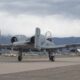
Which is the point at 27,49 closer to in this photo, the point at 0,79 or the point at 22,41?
the point at 22,41

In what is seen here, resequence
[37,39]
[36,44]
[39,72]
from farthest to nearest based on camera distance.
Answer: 1. [37,39]
2. [36,44]
3. [39,72]

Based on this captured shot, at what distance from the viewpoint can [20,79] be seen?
21.5 metres

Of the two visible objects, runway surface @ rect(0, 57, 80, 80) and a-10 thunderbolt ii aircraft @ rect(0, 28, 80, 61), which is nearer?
runway surface @ rect(0, 57, 80, 80)

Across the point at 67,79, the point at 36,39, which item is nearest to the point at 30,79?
the point at 67,79

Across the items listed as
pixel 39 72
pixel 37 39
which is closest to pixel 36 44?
pixel 37 39

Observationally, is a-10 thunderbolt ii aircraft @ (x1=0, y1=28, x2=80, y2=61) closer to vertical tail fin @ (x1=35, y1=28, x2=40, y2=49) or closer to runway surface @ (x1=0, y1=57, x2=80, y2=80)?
vertical tail fin @ (x1=35, y1=28, x2=40, y2=49)

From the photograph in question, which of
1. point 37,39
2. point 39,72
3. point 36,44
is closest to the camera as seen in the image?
point 39,72

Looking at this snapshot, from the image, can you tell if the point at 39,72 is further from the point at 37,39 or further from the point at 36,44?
the point at 37,39

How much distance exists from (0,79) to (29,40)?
3350 centimetres

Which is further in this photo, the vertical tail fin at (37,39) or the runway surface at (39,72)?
the vertical tail fin at (37,39)

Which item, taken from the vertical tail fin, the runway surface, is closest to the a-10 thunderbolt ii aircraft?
the vertical tail fin

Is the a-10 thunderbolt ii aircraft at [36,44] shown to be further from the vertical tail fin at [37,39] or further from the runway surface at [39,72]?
the runway surface at [39,72]


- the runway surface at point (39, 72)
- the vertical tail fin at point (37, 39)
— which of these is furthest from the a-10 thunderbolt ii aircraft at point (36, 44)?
the runway surface at point (39, 72)

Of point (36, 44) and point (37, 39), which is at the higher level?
point (37, 39)
